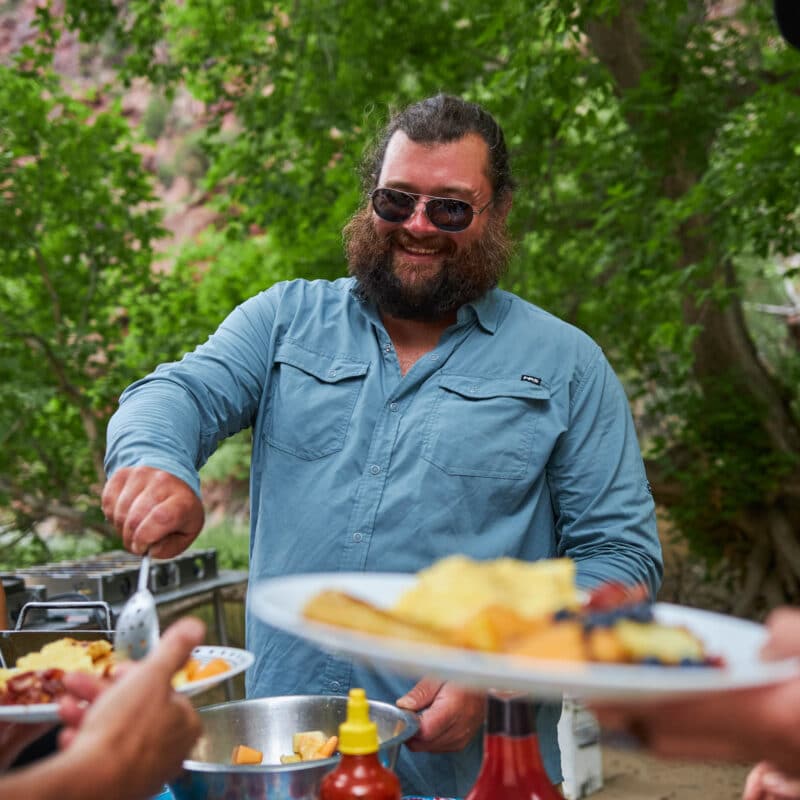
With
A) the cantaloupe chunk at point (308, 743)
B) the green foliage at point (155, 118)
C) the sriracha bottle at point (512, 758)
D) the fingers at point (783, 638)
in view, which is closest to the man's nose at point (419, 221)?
the cantaloupe chunk at point (308, 743)

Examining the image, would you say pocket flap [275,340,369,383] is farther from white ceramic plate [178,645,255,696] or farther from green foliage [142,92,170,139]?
green foliage [142,92,170,139]

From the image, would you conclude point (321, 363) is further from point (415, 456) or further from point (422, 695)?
point (422, 695)

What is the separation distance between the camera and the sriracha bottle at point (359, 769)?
1221mm

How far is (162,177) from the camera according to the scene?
18812 millimetres

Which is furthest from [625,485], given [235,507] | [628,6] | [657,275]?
[235,507]

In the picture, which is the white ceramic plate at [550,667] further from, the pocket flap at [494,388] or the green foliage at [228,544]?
the green foliage at [228,544]

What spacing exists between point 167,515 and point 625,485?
0.97m

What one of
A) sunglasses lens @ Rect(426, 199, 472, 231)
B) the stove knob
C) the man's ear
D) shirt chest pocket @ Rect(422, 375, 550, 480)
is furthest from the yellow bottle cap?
the stove knob

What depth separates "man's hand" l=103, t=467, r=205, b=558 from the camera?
1.52 metres

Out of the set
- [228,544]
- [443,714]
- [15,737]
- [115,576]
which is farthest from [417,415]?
[228,544]

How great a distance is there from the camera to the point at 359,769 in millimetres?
1235

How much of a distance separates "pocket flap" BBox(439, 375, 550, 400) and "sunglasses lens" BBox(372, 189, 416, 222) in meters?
0.38

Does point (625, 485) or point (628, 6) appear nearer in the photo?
point (625, 485)

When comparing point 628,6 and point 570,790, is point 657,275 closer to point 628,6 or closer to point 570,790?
point 628,6
